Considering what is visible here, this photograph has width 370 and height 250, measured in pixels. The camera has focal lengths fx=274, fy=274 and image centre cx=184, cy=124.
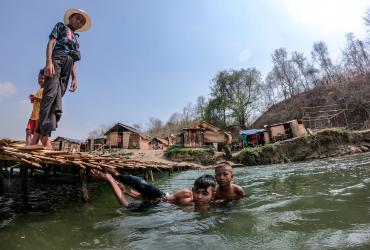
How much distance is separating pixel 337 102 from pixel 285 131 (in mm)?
16794

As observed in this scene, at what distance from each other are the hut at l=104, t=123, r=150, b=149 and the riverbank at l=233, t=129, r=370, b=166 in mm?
19789

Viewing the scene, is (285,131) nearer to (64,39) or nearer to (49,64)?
(64,39)

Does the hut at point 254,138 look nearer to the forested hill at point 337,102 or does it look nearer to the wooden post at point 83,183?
the forested hill at point 337,102

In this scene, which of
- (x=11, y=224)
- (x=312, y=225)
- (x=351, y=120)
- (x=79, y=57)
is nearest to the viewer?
(x=312, y=225)

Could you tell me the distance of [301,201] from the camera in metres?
4.66

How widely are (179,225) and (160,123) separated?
79504 millimetres

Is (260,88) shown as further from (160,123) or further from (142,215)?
(142,215)

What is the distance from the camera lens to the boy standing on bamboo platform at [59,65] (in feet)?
15.3

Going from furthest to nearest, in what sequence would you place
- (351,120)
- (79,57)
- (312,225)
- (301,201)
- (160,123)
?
(160,123) → (351,120) → (79,57) → (301,201) → (312,225)

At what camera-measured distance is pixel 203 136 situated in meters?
38.3

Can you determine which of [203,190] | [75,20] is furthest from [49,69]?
[203,190]

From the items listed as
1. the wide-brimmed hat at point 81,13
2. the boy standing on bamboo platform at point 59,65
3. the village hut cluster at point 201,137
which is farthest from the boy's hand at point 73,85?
the village hut cluster at point 201,137

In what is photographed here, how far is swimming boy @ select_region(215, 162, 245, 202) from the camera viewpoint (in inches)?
208

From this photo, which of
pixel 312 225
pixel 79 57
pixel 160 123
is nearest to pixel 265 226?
pixel 312 225
